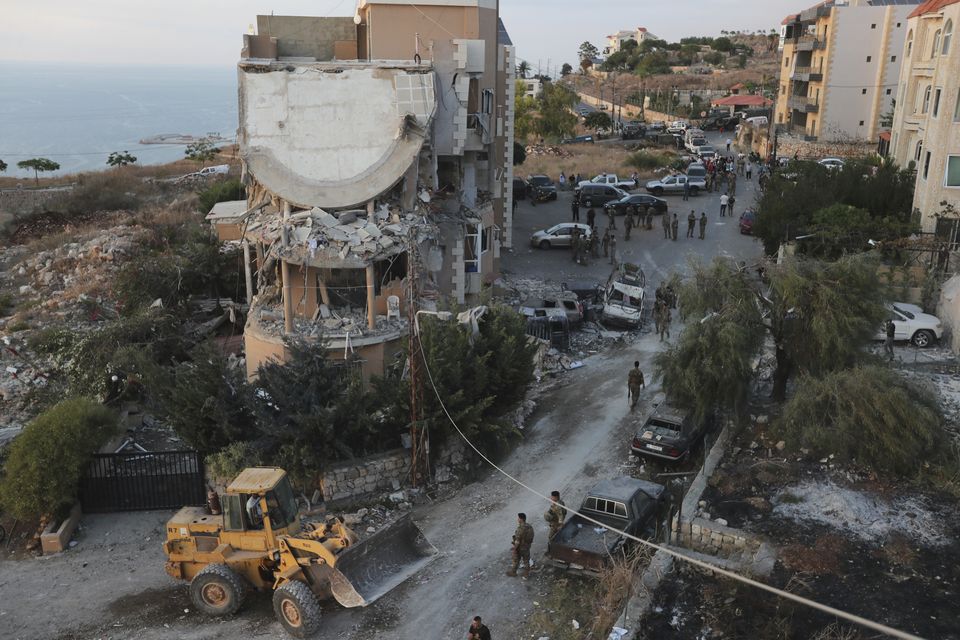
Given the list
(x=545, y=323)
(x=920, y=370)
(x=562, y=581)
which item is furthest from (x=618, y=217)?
(x=562, y=581)

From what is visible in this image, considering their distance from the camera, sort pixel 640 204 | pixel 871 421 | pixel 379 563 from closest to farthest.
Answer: pixel 379 563 < pixel 871 421 < pixel 640 204

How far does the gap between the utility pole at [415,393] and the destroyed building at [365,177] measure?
2231 millimetres

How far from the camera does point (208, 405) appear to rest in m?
15.8

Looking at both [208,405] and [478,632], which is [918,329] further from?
[208,405]

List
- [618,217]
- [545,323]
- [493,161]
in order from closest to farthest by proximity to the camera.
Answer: [545,323]
[493,161]
[618,217]

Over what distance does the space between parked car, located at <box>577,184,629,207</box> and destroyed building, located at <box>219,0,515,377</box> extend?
17880 millimetres

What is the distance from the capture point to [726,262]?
1884 cm

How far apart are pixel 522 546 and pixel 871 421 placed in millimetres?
6975

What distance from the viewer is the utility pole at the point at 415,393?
1555 cm

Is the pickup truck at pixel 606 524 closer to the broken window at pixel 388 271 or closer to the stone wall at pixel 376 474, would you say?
the stone wall at pixel 376 474

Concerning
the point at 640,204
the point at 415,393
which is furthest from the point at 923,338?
the point at 640,204

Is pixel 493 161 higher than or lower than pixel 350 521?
higher

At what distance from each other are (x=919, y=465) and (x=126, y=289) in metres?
22.0

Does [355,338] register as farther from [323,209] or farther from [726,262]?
[726,262]
